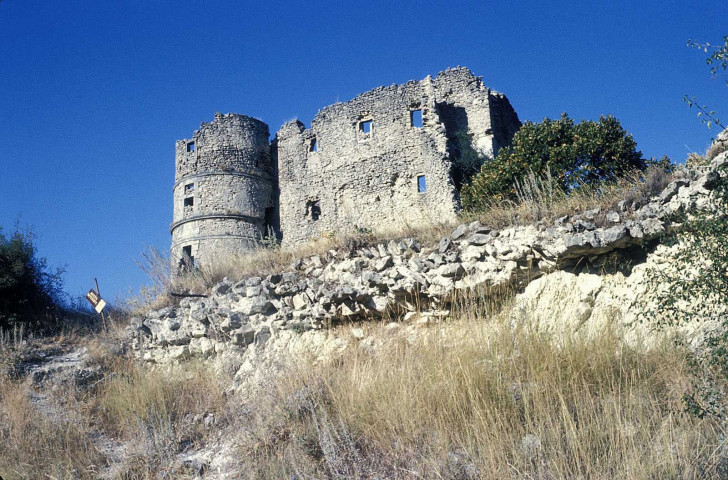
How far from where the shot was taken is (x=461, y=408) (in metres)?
4.83

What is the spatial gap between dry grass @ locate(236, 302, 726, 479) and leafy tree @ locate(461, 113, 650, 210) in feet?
23.5

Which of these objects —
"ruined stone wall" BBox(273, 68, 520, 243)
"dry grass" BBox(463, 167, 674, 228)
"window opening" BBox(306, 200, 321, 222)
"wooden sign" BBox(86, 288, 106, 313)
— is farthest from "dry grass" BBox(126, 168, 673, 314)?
"window opening" BBox(306, 200, 321, 222)

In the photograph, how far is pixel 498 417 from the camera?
4523 millimetres

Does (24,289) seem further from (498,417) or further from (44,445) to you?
(498,417)

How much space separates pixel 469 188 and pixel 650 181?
281 inches

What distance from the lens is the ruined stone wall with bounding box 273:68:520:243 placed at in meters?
18.5

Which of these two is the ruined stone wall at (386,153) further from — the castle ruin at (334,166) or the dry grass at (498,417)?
the dry grass at (498,417)

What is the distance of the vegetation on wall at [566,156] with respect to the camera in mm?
12211

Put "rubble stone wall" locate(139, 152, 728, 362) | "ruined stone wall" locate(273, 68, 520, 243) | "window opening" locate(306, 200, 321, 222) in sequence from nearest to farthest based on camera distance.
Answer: "rubble stone wall" locate(139, 152, 728, 362) → "ruined stone wall" locate(273, 68, 520, 243) → "window opening" locate(306, 200, 321, 222)

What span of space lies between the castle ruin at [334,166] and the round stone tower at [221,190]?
0.04 m

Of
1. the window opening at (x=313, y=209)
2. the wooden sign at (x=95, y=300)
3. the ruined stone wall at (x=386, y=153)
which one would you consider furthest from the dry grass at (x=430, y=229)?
the window opening at (x=313, y=209)

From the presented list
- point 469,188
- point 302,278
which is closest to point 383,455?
point 302,278

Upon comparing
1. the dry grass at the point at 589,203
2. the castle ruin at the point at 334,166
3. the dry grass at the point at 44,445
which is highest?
the castle ruin at the point at 334,166

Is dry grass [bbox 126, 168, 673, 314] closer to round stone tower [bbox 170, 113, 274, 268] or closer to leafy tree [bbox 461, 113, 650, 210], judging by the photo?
leafy tree [bbox 461, 113, 650, 210]
